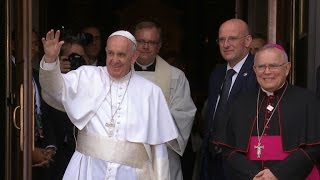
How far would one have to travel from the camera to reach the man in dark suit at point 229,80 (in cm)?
523

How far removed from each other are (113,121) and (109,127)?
4 cm

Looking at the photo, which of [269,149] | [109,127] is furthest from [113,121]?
[269,149]

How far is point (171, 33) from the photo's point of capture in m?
11.1

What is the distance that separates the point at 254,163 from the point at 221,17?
690 cm

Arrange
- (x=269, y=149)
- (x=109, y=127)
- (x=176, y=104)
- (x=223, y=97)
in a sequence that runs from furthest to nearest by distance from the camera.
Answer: (x=176, y=104) → (x=223, y=97) → (x=109, y=127) → (x=269, y=149)

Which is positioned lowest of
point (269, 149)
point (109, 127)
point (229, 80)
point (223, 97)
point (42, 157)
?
point (42, 157)

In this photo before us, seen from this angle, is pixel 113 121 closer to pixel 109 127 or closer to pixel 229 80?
pixel 109 127

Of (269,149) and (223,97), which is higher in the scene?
(223,97)

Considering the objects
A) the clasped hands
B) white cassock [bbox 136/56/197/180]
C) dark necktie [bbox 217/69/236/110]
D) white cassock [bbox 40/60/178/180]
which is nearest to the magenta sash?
white cassock [bbox 40/60/178/180]

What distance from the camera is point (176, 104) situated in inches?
221

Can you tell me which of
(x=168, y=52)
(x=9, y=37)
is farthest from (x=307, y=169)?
(x=168, y=52)

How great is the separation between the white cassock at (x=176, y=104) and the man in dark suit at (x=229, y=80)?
0.67ft

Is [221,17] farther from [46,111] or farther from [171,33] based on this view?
[46,111]

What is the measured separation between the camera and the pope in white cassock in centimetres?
464
